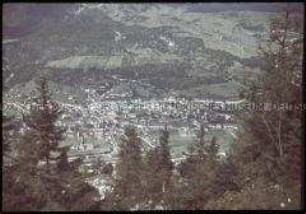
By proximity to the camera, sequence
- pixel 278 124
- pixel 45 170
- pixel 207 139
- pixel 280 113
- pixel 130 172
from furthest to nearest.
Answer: pixel 207 139 → pixel 130 172 → pixel 45 170 → pixel 278 124 → pixel 280 113

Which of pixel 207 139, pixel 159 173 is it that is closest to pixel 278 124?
pixel 159 173

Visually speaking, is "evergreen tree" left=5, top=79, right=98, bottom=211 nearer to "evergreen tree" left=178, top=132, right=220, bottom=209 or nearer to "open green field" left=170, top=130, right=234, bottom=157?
"evergreen tree" left=178, top=132, right=220, bottom=209

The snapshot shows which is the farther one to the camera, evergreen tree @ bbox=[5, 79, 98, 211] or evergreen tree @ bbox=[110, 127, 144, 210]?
evergreen tree @ bbox=[110, 127, 144, 210]

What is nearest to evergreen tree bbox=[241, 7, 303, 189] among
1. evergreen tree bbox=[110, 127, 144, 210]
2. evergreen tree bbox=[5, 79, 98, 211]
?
evergreen tree bbox=[110, 127, 144, 210]

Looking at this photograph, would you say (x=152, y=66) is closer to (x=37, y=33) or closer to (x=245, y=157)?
(x=37, y=33)

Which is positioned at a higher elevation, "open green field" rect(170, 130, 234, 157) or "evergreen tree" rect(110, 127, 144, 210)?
"evergreen tree" rect(110, 127, 144, 210)

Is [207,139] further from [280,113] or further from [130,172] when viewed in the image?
[280,113]

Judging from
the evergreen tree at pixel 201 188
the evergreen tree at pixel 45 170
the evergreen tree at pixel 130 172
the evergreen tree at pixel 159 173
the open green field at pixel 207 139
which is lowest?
the open green field at pixel 207 139

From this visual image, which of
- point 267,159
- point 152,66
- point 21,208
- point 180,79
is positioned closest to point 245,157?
point 267,159

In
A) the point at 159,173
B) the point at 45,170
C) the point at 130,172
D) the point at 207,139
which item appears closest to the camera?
the point at 45,170

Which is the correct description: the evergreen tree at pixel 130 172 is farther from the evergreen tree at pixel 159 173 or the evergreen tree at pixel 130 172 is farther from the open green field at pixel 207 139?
the open green field at pixel 207 139

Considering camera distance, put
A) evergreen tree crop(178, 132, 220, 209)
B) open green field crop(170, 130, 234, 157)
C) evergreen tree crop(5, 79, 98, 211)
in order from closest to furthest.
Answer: evergreen tree crop(5, 79, 98, 211)
evergreen tree crop(178, 132, 220, 209)
open green field crop(170, 130, 234, 157)

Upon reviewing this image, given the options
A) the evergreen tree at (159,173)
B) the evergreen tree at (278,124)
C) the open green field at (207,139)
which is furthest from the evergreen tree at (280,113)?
the open green field at (207,139)
